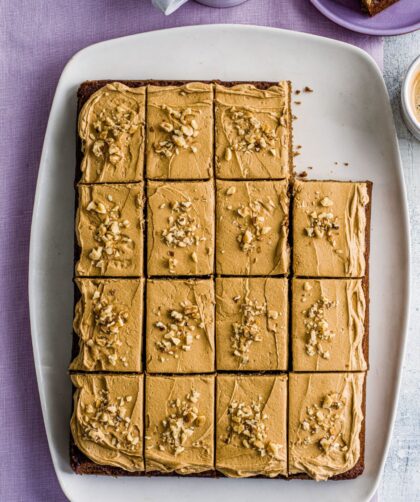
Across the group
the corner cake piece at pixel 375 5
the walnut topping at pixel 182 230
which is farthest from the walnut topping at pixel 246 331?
the corner cake piece at pixel 375 5

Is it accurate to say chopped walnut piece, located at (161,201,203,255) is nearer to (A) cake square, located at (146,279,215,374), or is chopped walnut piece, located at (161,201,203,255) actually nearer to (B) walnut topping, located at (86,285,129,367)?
(A) cake square, located at (146,279,215,374)

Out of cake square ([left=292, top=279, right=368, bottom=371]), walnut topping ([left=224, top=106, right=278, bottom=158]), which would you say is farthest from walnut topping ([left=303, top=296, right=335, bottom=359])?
walnut topping ([left=224, top=106, right=278, bottom=158])

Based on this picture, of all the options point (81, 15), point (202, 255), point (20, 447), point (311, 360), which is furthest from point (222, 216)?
point (20, 447)

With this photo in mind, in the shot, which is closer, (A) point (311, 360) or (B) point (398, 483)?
(A) point (311, 360)

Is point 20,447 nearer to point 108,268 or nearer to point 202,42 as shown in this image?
point 108,268

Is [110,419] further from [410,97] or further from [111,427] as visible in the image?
[410,97]

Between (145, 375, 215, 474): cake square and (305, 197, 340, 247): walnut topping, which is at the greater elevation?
(305, 197, 340, 247): walnut topping
